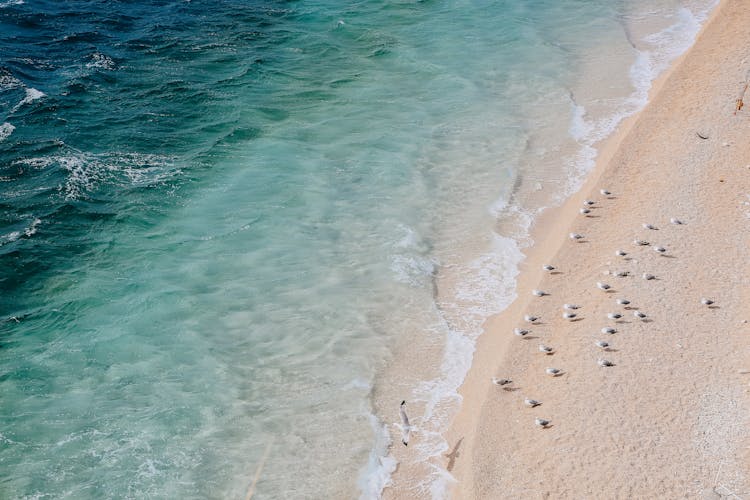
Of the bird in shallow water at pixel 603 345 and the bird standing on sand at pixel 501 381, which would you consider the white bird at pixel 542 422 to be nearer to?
the bird standing on sand at pixel 501 381

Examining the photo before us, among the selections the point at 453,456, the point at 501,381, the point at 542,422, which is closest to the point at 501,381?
the point at 501,381

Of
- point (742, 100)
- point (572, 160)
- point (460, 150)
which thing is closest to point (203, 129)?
point (460, 150)

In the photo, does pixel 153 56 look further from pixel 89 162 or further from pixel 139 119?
pixel 89 162

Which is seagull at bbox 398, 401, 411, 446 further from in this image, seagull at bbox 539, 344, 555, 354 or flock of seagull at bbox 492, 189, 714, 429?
seagull at bbox 539, 344, 555, 354

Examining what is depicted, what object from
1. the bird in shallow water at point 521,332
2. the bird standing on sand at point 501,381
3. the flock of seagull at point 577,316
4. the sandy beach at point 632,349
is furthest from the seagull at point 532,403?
the bird in shallow water at point 521,332

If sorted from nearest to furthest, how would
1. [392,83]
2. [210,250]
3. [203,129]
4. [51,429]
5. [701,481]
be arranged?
[701,481] < [51,429] < [210,250] < [203,129] < [392,83]

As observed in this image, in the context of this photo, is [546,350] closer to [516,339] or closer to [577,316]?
[516,339]

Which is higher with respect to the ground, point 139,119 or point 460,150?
point 139,119
